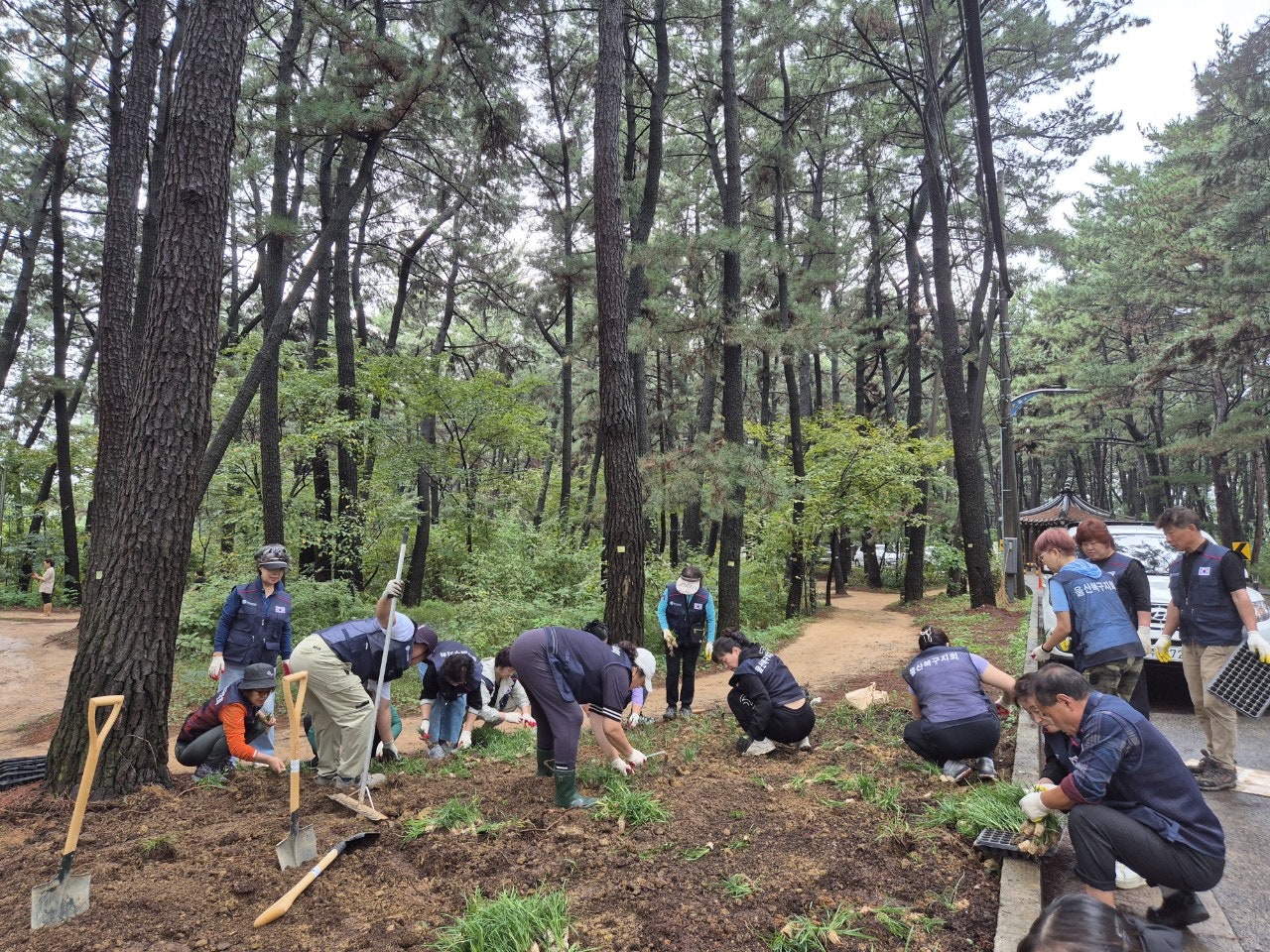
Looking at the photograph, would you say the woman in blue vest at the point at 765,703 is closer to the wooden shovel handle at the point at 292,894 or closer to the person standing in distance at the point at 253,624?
the wooden shovel handle at the point at 292,894

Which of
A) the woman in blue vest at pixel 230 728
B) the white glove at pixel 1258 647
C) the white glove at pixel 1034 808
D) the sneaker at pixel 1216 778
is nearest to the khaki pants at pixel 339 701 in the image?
the woman in blue vest at pixel 230 728

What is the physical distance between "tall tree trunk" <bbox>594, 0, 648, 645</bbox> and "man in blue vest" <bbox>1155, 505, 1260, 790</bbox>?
5.09 m

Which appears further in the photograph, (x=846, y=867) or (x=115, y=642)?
(x=115, y=642)

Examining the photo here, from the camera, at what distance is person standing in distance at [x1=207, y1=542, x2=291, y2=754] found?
224 inches

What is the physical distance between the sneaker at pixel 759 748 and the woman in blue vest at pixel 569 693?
3.28ft

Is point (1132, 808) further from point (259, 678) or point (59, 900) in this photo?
point (259, 678)

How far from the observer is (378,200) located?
17.5 m

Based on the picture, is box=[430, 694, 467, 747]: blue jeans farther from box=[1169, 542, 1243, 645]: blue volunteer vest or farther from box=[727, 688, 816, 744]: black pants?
box=[1169, 542, 1243, 645]: blue volunteer vest

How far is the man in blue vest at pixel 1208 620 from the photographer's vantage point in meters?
4.51

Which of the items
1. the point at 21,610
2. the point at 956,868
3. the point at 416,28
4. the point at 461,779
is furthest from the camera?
the point at 21,610

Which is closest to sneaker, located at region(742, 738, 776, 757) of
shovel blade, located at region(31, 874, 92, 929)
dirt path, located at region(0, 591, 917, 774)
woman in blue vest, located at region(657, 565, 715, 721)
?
woman in blue vest, located at region(657, 565, 715, 721)

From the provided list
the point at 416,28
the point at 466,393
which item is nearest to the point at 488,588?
the point at 466,393

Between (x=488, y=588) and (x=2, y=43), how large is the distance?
1302 centimetres

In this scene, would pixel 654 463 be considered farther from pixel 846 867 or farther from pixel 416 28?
pixel 416 28
